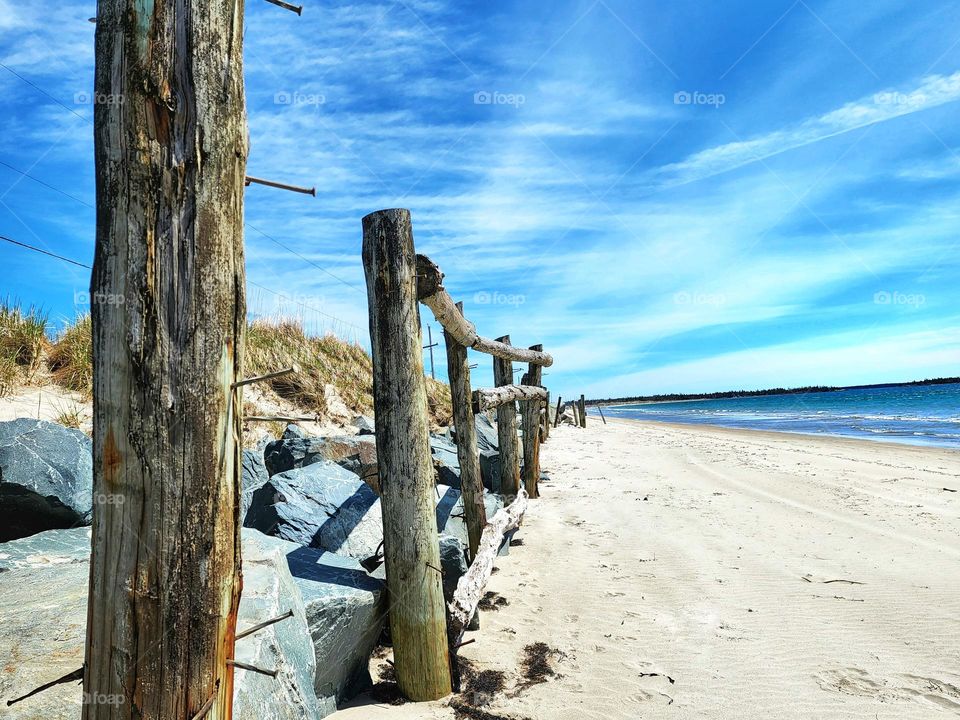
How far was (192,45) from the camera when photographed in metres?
1.60

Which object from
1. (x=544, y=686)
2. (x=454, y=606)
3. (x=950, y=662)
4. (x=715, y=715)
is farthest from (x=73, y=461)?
(x=950, y=662)

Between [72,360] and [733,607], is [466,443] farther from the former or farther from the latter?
[72,360]

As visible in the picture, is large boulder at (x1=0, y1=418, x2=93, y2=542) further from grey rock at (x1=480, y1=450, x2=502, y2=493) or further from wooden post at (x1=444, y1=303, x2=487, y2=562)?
grey rock at (x1=480, y1=450, x2=502, y2=493)

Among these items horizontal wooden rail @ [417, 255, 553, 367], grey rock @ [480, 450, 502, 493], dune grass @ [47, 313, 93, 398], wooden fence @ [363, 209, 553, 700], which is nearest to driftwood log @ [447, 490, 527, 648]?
wooden fence @ [363, 209, 553, 700]

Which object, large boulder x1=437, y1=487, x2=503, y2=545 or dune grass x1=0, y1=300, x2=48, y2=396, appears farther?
dune grass x1=0, y1=300, x2=48, y2=396

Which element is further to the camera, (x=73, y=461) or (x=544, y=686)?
(x=73, y=461)

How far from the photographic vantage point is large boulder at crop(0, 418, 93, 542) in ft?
11.0

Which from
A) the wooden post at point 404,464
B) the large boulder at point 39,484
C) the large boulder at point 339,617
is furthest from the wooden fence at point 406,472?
the large boulder at point 39,484

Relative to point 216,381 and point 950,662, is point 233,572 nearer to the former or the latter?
point 216,381

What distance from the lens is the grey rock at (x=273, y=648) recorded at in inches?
Answer: 80.8

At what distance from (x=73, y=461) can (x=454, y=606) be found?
2735mm

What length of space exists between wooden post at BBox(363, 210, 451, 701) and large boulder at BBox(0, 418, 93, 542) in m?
1.88

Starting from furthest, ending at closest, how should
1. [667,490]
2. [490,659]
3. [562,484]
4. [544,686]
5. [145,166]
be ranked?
[562,484] < [667,490] < [490,659] < [544,686] < [145,166]

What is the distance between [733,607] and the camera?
418 centimetres
